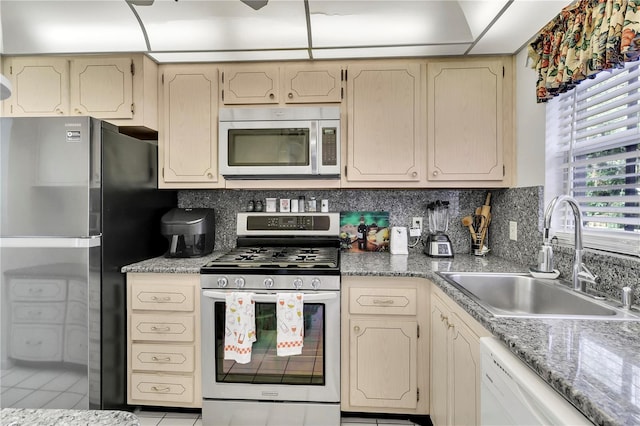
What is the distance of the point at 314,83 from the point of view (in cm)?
209

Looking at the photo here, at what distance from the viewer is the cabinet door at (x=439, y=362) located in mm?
1489

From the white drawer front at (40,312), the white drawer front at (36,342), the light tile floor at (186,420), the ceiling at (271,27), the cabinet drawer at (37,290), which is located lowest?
the light tile floor at (186,420)

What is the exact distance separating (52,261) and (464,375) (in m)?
2.02

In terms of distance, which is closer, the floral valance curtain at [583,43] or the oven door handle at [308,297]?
the floral valance curtain at [583,43]

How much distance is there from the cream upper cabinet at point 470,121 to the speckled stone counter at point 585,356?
105 cm

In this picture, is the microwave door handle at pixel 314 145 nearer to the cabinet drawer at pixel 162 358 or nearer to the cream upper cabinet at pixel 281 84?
the cream upper cabinet at pixel 281 84

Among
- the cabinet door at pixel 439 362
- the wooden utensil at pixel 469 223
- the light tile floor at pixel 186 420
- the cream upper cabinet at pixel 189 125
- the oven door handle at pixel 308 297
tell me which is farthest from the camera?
the wooden utensil at pixel 469 223

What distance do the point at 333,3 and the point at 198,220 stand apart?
151 cm

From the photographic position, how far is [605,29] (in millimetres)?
1174

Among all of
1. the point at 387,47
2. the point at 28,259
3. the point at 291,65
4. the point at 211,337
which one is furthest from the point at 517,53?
the point at 28,259

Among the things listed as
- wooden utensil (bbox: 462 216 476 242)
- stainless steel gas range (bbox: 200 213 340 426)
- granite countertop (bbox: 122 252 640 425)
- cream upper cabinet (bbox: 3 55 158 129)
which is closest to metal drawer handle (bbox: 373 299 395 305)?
stainless steel gas range (bbox: 200 213 340 426)

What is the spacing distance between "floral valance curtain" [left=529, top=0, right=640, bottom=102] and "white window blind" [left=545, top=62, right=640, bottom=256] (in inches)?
5.9

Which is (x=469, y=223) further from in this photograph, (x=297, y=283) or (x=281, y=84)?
(x=281, y=84)

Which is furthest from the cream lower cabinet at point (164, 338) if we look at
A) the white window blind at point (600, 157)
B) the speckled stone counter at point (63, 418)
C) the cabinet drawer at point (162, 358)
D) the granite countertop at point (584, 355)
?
the white window blind at point (600, 157)
